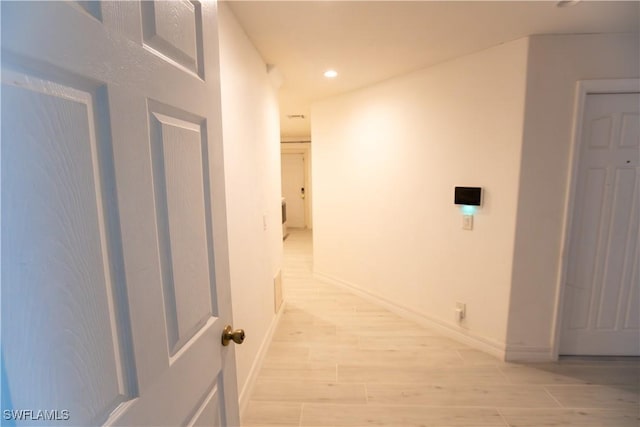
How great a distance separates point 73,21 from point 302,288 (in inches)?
137

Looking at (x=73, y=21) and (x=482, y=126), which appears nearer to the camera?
(x=73, y=21)

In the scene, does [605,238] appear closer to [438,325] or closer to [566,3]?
[438,325]

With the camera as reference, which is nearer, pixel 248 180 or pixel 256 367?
pixel 248 180

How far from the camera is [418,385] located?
1.97m

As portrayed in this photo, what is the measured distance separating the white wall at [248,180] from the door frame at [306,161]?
4.63 meters

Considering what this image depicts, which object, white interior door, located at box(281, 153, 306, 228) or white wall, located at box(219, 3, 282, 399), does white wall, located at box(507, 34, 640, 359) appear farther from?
white interior door, located at box(281, 153, 306, 228)

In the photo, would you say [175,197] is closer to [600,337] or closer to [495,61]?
[495,61]

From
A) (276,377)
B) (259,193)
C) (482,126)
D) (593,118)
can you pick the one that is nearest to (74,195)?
(259,193)

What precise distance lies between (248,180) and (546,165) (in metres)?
2.05

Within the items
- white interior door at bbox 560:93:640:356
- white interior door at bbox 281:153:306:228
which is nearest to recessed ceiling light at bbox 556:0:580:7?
white interior door at bbox 560:93:640:356

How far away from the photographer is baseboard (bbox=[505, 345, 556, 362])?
2189 mm

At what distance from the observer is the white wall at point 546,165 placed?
1928mm

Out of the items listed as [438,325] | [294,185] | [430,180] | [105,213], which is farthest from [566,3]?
[294,185]

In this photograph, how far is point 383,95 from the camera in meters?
2.92
